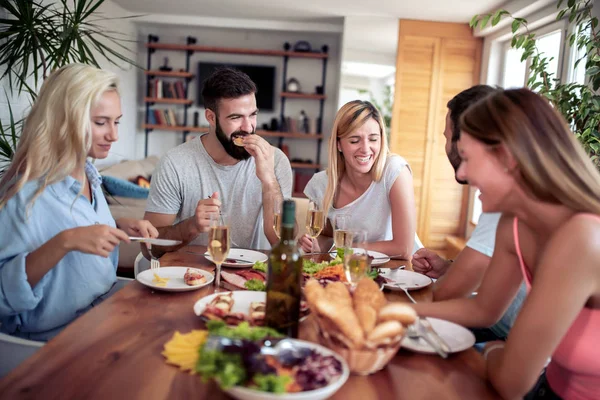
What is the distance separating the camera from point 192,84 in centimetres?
775

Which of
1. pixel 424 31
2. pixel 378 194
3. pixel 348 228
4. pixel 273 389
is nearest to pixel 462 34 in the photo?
pixel 424 31

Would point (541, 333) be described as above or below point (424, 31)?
below

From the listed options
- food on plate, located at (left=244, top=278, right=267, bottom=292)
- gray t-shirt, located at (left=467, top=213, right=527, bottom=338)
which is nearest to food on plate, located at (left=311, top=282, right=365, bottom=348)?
food on plate, located at (left=244, top=278, right=267, bottom=292)

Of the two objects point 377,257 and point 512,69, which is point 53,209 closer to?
point 377,257

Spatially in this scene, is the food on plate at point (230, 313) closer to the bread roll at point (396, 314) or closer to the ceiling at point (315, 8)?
the bread roll at point (396, 314)

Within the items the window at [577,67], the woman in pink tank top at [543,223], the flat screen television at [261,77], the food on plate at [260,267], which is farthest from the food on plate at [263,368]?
the flat screen television at [261,77]

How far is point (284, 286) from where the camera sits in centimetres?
107

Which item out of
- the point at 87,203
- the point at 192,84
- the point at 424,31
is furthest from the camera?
the point at 192,84

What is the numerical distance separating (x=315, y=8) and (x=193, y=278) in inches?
212

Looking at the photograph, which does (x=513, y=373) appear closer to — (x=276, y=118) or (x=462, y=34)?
(x=462, y=34)

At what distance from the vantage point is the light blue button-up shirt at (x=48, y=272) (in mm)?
1374

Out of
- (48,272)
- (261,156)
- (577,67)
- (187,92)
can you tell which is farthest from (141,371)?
(187,92)

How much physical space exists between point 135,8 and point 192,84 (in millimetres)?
1362

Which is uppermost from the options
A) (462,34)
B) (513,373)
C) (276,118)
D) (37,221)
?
(462,34)
